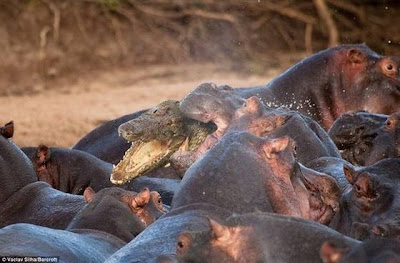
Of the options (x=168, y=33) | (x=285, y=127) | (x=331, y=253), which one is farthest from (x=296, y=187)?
(x=168, y=33)

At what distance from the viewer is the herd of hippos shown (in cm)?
345

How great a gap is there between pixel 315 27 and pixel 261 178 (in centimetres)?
1063

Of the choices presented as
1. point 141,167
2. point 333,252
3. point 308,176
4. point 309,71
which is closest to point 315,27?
point 309,71

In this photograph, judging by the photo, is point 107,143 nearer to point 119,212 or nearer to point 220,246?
point 119,212

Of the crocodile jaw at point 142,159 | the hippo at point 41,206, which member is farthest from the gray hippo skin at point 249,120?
the hippo at point 41,206

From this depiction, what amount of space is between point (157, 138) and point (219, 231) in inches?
97.0

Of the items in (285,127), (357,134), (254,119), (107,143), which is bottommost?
(107,143)

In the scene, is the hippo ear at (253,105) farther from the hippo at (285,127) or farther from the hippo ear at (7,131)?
the hippo ear at (7,131)

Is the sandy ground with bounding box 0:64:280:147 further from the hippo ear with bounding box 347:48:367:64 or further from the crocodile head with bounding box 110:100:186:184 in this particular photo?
the crocodile head with bounding box 110:100:186:184

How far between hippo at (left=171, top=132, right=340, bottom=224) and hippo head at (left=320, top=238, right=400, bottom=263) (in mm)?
994

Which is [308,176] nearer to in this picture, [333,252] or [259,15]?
[333,252]

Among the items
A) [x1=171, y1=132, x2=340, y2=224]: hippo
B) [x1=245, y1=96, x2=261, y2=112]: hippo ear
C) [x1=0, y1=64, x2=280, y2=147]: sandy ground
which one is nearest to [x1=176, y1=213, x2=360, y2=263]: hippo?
[x1=171, y1=132, x2=340, y2=224]: hippo

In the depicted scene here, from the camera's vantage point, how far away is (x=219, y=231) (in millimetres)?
3391

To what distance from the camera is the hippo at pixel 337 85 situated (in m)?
7.20
